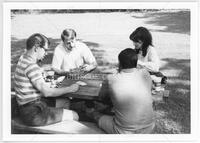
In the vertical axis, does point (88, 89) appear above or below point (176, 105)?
above

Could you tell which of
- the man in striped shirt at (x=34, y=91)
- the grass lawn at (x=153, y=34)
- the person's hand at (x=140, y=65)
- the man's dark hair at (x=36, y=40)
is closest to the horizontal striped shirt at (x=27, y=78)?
the man in striped shirt at (x=34, y=91)

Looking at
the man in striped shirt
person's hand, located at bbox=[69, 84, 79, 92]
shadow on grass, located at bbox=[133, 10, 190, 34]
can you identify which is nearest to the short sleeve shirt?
the man in striped shirt

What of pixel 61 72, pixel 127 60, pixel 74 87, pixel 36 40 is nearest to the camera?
pixel 127 60

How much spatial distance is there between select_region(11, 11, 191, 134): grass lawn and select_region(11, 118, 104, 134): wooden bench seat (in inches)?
23.7

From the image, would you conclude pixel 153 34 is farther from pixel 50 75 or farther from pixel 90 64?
pixel 50 75

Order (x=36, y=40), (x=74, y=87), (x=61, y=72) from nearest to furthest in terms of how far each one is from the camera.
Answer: (x=74, y=87)
(x=36, y=40)
(x=61, y=72)

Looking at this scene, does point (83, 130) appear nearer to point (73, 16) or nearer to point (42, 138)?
point (42, 138)

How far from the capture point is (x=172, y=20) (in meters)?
3.28

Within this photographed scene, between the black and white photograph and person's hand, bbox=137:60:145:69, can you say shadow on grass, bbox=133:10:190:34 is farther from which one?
person's hand, bbox=137:60:145:69

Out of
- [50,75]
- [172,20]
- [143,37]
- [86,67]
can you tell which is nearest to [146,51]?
[143,37]

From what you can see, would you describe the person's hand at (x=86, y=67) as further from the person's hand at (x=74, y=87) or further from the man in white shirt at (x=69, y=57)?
the person's hand at (x=74, y=87)

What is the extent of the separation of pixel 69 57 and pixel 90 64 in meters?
0.22

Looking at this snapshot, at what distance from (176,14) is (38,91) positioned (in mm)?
1550
